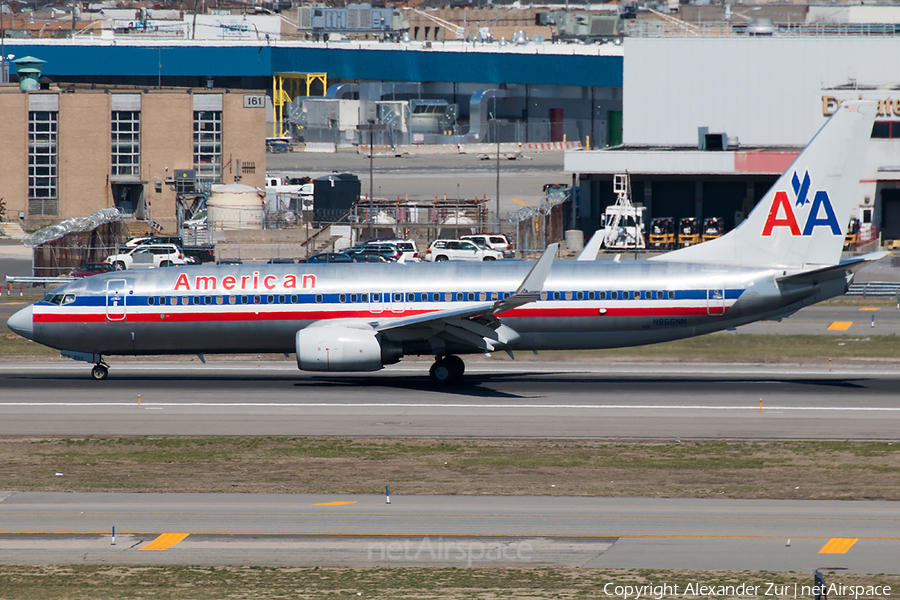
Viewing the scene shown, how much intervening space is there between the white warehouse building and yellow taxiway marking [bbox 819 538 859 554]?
65229 millimetres

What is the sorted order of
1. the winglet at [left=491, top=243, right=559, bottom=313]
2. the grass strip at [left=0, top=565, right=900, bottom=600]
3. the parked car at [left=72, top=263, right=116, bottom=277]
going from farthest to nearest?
the parked car at [left=72, top=263, right=116, bottom=277] < the winglet at [left=491, top=243, right=559, bottom=313] < the grass strip at [left=0, top=565, right=900, bottom=600]

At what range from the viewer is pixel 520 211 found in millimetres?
84312

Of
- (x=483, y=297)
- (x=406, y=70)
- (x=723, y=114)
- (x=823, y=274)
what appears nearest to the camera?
(x=823, y=274)

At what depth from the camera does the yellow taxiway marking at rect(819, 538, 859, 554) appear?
18.7 metres

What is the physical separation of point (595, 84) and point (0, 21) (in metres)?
104

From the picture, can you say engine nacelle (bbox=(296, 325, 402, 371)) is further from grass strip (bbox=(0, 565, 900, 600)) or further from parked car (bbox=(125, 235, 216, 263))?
parked car (bbox=(125, 235, 216, 263))

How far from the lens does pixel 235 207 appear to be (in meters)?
89.0

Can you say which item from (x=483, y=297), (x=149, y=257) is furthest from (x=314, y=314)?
A: (x=149, y=257)

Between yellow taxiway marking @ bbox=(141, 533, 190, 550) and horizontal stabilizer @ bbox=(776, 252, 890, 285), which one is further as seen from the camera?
horizontal stabilizer @ bbox=(776, 252, 890, 285)

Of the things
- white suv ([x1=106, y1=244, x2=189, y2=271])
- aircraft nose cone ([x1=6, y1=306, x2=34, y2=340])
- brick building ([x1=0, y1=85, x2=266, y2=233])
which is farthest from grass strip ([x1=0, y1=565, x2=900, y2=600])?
brick building ([x1=0, y1=85, x2=266, y2=233])

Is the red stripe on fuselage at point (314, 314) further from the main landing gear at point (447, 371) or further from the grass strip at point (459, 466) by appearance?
the grass strip at point (459, 466)

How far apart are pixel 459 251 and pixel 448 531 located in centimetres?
5389

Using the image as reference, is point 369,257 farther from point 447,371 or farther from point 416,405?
point 416,405

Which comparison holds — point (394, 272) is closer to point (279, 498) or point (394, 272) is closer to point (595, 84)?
point (279, 498)
